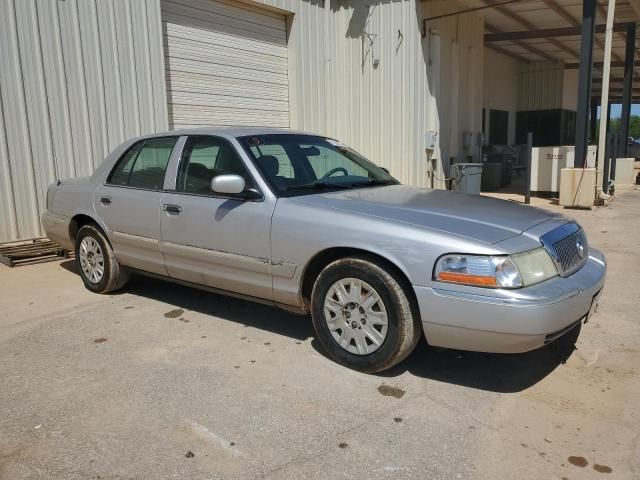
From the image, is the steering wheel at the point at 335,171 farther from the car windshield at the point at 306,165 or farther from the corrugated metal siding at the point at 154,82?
the corrugated metal siding at the point at 154,82

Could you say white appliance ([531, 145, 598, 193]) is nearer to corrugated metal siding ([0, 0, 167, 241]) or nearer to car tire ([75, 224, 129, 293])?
corrugated metal siding ([0, 0, 167, 241])

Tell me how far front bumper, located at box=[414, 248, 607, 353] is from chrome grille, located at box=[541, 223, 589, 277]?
14cm

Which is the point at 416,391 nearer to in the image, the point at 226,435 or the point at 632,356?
the point at 226,435

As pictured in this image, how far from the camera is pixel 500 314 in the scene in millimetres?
3127

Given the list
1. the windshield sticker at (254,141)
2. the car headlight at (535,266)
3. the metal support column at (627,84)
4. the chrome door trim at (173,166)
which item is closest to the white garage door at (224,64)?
the chrome door trim at (173,166)

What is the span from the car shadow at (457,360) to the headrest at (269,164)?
50.2 inches

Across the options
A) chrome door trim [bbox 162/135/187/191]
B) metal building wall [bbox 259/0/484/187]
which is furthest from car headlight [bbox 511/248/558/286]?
metal building wall [bbox 259/0/484/187]

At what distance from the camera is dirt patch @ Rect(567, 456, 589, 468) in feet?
8.88

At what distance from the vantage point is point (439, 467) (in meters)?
2.70

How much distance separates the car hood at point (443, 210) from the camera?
347cm

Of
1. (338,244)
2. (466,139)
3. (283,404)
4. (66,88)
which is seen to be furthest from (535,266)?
(466,139)

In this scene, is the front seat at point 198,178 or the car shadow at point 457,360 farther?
the front seat at point 198,178

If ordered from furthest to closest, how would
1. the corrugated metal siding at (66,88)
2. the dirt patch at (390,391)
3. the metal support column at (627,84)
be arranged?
the metal support column at (627,84)
the corrugated metal siding at (66,88)
the dirt patch at (390,391)

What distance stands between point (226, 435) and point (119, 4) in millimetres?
7188
